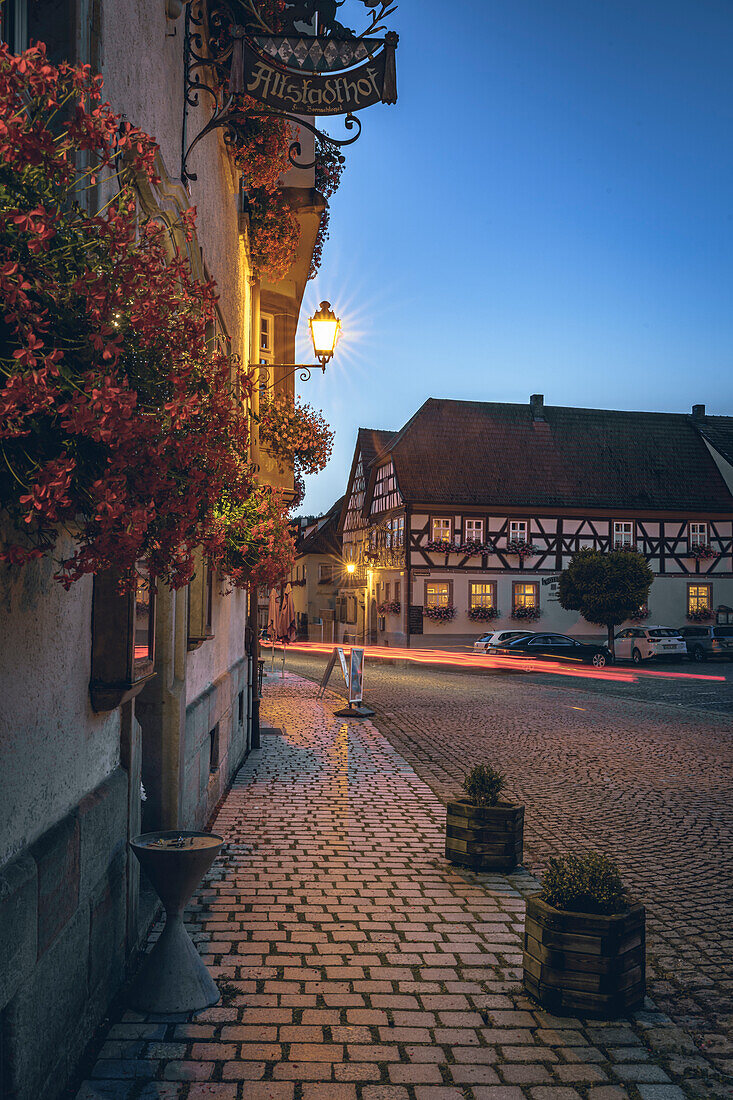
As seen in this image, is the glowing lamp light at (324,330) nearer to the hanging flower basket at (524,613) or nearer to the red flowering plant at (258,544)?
the red flowering plant at (258,544)

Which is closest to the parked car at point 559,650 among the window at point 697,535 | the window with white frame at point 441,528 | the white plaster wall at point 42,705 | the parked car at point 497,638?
the parked car at point 497,638

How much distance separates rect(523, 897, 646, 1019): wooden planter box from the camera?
4.32m

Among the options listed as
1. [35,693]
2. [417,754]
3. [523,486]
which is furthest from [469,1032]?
[523,486]

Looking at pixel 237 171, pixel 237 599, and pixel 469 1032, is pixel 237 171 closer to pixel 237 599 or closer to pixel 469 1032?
pixel 237 599

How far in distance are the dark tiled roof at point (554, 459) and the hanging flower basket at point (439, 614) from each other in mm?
4702

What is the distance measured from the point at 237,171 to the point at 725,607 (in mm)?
38546

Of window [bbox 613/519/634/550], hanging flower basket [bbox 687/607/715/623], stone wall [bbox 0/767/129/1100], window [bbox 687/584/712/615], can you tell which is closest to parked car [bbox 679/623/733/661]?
hanging flower basket [bbox 687/607/715/623]

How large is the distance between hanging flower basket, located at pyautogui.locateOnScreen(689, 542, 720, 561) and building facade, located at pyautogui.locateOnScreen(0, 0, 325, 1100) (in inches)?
1587

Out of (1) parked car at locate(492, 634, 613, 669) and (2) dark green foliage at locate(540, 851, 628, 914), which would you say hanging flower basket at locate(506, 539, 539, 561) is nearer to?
(1) parked car at locate(492, 634, 613, 669)

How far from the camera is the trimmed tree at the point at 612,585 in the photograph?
33.5 m

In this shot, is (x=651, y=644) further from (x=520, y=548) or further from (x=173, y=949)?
(x=173, y=949)

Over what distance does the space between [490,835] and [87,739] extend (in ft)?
12.3

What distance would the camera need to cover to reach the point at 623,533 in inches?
1721

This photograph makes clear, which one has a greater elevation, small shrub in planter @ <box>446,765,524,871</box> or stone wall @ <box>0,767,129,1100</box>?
stone wall @ <box>0,767,129,1100</box>
